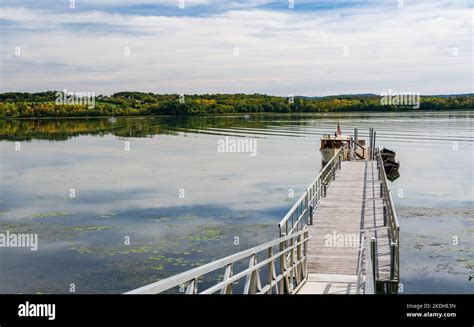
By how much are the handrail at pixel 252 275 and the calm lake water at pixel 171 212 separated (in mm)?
5279

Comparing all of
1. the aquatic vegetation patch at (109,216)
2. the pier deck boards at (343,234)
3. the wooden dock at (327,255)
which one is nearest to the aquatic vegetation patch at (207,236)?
the wooden dock at (327,255)

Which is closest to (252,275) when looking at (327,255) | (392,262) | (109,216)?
(392,262)

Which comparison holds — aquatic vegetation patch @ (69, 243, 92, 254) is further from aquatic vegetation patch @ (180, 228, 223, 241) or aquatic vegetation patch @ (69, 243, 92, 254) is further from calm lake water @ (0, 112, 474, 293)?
aquatic vegetation patch @ (180, 228, 223, 241)

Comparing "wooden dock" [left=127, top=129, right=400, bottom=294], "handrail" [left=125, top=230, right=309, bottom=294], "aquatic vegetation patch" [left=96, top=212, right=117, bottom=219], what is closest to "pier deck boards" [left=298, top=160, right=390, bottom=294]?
"wooden dock" [left=127, top=129, right=400, bottom=294]

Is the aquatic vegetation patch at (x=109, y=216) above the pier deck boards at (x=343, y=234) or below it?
below

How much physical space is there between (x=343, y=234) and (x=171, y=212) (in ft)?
40.7

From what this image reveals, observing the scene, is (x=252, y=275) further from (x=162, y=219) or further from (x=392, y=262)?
(x=162, y=219)

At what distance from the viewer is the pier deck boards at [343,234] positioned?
469 inches

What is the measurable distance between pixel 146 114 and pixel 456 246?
5416 inches

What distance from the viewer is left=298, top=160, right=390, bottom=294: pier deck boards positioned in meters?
11.9

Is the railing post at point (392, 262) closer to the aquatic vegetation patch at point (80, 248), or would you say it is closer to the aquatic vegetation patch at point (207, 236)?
the aquatic vegetation patch at point (207, 236)
